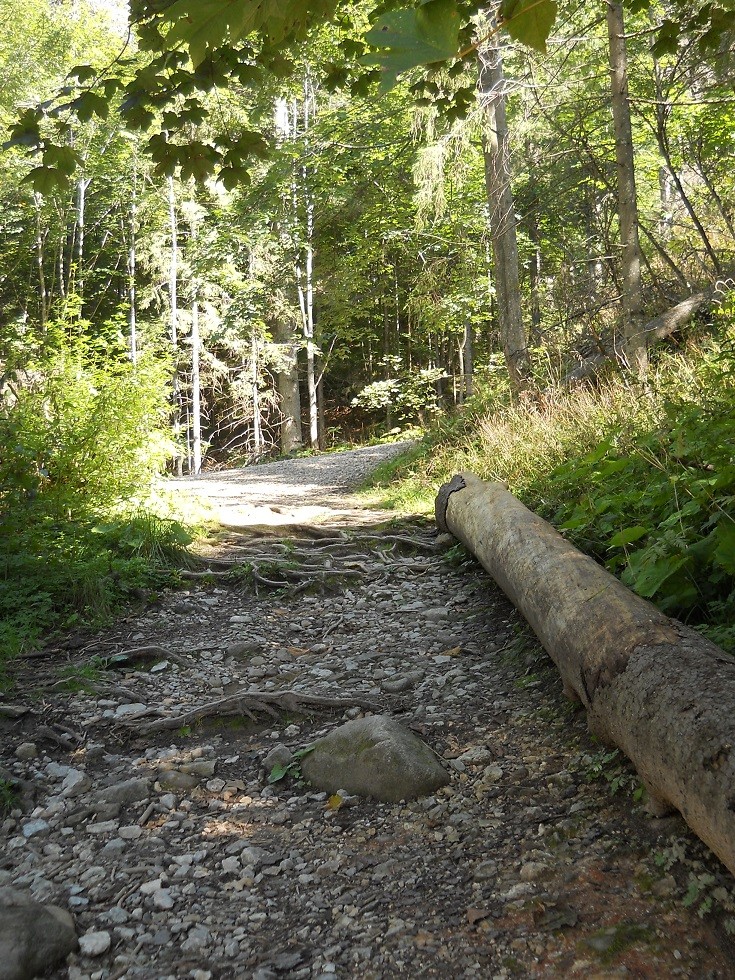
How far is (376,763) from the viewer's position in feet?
10.5

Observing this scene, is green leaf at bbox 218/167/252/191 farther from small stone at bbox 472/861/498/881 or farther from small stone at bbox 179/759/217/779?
small stone at bbox 472/861/498/881

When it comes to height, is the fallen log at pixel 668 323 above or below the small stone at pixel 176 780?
above

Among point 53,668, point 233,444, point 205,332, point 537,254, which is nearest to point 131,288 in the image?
point 205,332

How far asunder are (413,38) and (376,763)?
8.76 feet

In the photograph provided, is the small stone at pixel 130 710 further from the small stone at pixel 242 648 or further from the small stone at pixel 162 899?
the small stone at pixel 162 899

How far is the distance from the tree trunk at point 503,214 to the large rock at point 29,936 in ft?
29.1

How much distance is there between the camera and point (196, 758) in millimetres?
3600

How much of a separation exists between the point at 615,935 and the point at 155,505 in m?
5.44

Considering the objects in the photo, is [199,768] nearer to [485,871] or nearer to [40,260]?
[485,871]

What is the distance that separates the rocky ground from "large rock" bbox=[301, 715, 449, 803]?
2.8 inches

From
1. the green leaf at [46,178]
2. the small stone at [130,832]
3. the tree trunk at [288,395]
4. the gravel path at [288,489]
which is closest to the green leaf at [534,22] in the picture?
the green leaf at [46,178]

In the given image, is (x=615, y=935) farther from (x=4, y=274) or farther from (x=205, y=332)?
(x=4, y=274)

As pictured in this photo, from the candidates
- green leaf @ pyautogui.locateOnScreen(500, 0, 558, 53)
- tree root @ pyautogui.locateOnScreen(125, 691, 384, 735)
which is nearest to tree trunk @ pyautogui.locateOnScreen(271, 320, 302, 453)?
tree root @ pyautogui.locateOnScreen(125, 691, 384, 735)

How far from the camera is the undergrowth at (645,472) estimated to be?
11.5 ft
